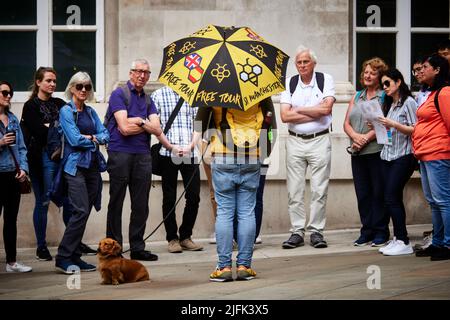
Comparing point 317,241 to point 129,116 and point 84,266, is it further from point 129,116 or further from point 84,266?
point 84,266

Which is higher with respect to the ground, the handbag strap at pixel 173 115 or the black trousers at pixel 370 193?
the handbag strap at pixel 173 115

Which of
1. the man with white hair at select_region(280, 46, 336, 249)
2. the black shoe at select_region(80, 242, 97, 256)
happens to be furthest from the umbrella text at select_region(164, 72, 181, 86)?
the black shoe at select_region(80, 242, 97, 256)

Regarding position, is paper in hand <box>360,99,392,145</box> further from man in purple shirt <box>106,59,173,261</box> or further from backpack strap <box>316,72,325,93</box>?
man in purple shirt <box>106,59,173,261</box>

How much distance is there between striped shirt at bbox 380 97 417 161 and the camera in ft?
36.5

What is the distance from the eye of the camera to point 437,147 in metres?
10.3

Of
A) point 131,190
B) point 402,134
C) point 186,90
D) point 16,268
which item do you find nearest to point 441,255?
point 402,134

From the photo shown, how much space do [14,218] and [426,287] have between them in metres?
4.39

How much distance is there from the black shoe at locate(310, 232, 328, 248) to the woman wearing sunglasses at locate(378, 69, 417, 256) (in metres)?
0.81

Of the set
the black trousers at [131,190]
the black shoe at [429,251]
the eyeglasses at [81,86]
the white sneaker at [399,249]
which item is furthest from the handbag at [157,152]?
the black shoe at [429,251]

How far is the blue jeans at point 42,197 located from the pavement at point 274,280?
34 cm

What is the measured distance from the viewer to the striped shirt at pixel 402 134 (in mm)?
11133

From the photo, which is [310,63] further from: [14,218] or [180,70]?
[14,218]

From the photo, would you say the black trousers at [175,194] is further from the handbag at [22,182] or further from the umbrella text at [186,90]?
the umbrella text at [186,90]
